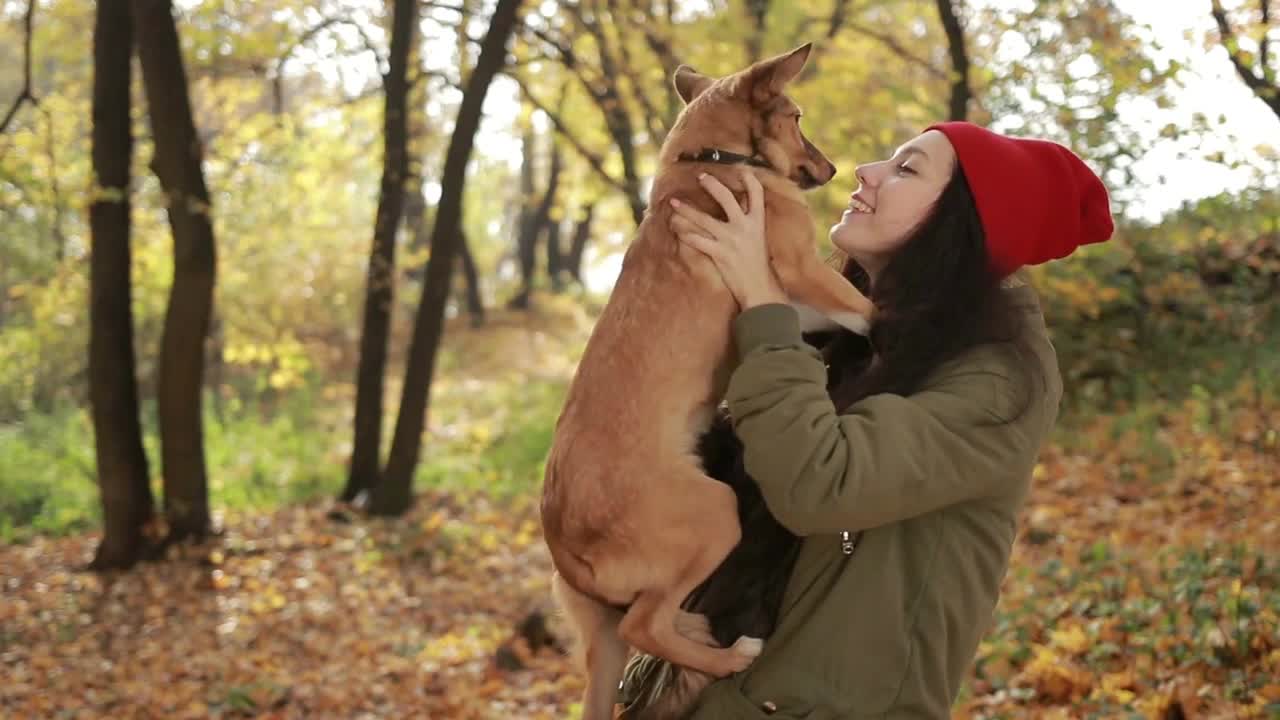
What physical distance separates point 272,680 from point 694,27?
325 inches

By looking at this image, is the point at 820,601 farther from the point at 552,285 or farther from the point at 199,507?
the point at 552,285

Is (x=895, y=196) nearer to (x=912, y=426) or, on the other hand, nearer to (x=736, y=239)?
(x=736, y=239)

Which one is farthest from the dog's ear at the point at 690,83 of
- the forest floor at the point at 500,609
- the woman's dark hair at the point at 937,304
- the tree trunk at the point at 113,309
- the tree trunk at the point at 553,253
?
the tree trunk at the point at 553,253

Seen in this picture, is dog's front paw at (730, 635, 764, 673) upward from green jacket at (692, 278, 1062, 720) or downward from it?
downward

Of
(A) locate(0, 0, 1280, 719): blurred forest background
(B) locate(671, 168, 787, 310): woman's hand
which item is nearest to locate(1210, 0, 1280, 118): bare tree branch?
(A) locate(0, 0, 1280, 719): blurred forest background

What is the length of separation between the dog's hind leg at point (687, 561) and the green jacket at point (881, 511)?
0.26 metres

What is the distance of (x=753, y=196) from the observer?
258 cm

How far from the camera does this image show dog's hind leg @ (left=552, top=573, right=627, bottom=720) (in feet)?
8.23

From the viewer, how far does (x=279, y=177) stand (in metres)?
17.5

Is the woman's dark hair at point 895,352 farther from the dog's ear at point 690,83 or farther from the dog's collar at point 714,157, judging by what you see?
the dog's ear at point 690,83

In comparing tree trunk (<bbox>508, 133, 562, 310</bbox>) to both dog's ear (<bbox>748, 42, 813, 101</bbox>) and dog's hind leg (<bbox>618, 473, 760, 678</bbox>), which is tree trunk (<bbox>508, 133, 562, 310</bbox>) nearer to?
dog's ear (<bbox>748, 42, 813, 101</bbox>)

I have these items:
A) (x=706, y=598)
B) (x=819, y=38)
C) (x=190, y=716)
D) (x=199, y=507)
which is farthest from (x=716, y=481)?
Answer: (x=819, y=38)

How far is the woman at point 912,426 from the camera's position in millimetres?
1921

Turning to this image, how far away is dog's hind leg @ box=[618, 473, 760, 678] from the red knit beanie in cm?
69
